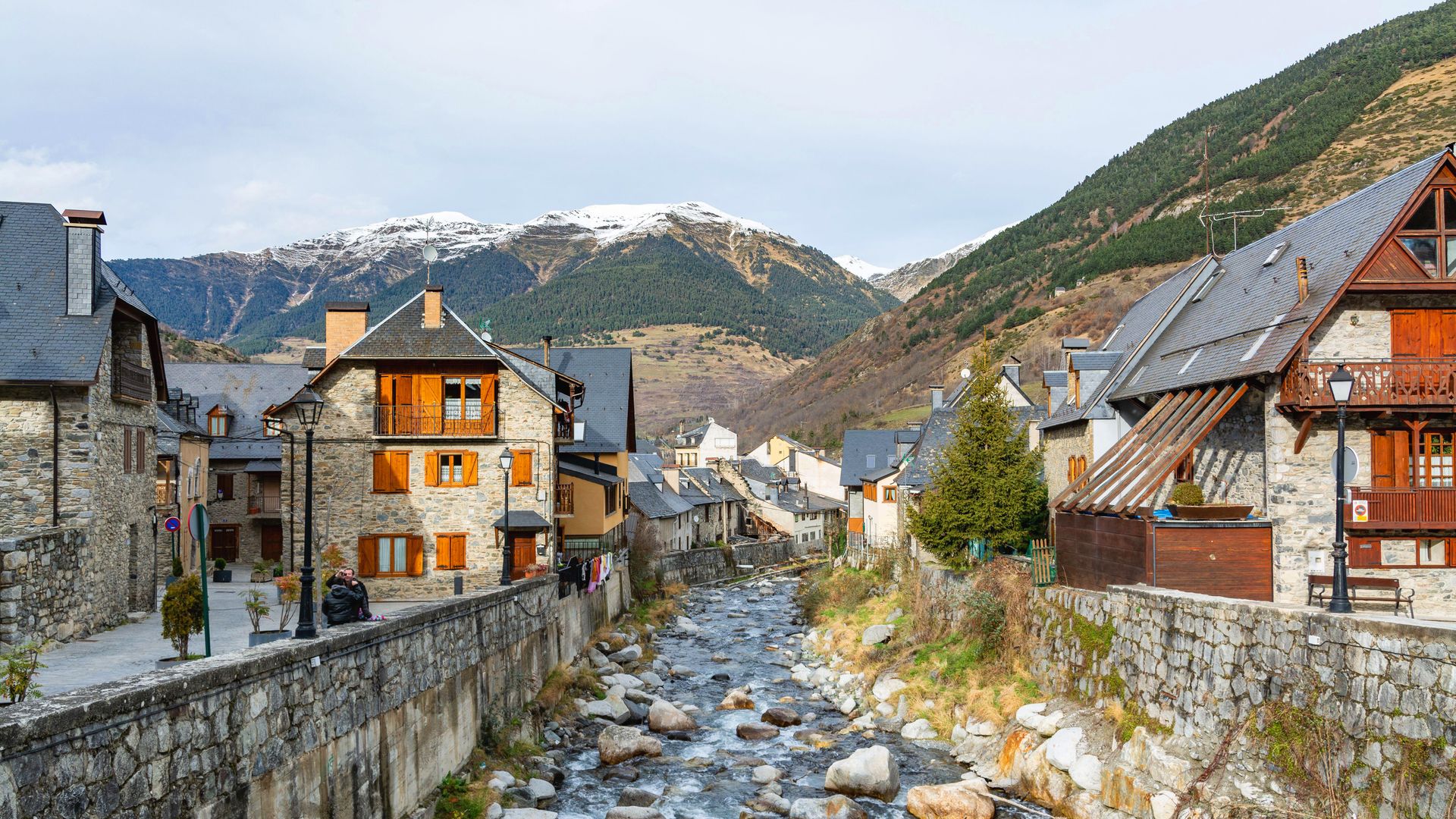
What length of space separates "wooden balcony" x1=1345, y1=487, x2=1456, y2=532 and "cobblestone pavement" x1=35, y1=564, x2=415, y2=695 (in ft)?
66.0

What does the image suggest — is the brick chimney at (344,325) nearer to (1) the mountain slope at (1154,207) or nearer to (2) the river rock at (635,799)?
(2) the river rock at (635,799)

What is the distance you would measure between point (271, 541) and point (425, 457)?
22.3 m

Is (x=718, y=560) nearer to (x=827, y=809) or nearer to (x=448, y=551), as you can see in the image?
(x=448, y=551)

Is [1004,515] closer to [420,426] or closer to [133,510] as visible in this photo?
[420,426]

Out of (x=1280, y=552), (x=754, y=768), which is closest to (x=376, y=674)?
(x=754, y=768)

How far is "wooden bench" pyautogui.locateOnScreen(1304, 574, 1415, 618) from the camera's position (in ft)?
54.3

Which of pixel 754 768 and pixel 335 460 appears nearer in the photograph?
pixel 754 768

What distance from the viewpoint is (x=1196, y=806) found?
48.8 feet

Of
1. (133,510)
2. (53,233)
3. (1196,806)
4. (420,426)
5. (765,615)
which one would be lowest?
(765,615)

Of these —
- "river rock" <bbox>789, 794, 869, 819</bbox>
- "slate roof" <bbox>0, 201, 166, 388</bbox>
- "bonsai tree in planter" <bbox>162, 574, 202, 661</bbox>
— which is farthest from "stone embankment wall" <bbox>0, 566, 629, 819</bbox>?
"slate roof" <bbox>0, 201, 166, 388</bbox>

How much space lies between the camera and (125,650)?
1798cm

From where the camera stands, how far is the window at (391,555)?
3012cm

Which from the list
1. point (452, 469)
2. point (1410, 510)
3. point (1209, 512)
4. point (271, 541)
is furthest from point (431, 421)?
point (1410, 510)

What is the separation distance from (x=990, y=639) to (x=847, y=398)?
4147 inches
